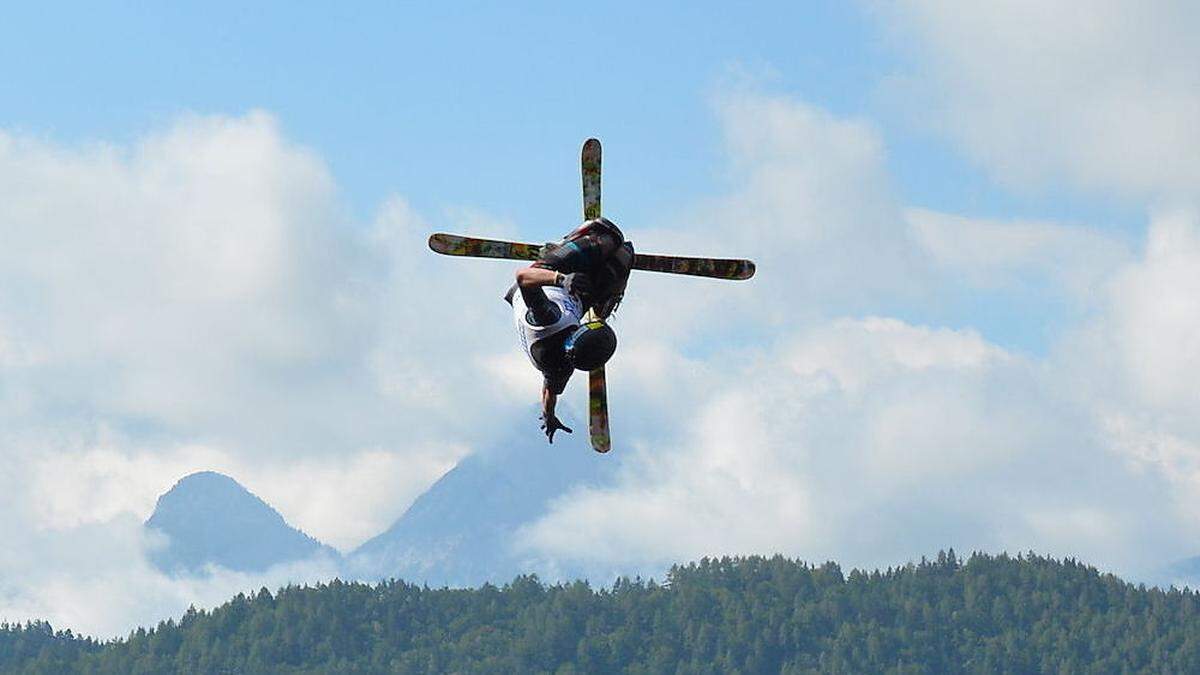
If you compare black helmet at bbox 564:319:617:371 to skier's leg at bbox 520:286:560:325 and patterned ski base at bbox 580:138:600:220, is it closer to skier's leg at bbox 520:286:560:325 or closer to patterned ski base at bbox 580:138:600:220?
skier's leg at bbox 520:286:560:325

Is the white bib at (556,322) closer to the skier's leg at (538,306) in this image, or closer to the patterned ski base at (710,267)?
the skier's leg at (538,306)

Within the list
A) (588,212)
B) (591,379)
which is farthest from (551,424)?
(588,212)

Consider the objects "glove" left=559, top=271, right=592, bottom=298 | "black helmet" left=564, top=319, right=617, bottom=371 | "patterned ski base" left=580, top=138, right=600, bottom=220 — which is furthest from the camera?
"patterned ski base" left=580, top=138, right=600, bottom=220

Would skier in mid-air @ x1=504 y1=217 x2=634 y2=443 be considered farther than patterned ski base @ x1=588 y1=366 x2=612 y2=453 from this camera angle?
No

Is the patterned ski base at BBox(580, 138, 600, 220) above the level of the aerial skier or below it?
above

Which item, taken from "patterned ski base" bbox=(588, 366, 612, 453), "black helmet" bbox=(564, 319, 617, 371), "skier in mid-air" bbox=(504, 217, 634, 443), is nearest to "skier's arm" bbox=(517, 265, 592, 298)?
"skier in mid-air" bbox=(504, 217, 634, 443)

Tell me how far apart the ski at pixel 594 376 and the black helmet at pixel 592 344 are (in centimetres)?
91

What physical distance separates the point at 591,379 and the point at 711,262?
6.69 feet

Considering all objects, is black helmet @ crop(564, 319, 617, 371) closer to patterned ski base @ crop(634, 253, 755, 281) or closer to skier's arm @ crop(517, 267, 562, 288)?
skier's arm @ crop(517, 267, 562, 288)

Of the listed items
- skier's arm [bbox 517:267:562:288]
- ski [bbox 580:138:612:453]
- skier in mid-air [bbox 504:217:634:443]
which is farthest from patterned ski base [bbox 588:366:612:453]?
skier's arm [bbox 517:267:562:288]

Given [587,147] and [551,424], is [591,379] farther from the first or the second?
[587,147]

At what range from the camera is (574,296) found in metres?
26.3

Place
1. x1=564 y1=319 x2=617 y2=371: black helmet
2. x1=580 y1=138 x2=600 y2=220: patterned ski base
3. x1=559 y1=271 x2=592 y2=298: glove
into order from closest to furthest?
1. x1=564 y1=319 x2=617 y2=371: black helmet
2. x1=559 y1=271 x2=592 y2=298: glove
3. x1=580 y1=138 x2=600 y2=220: patterned ski base

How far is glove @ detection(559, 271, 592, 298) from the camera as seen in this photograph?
85.6 ft
